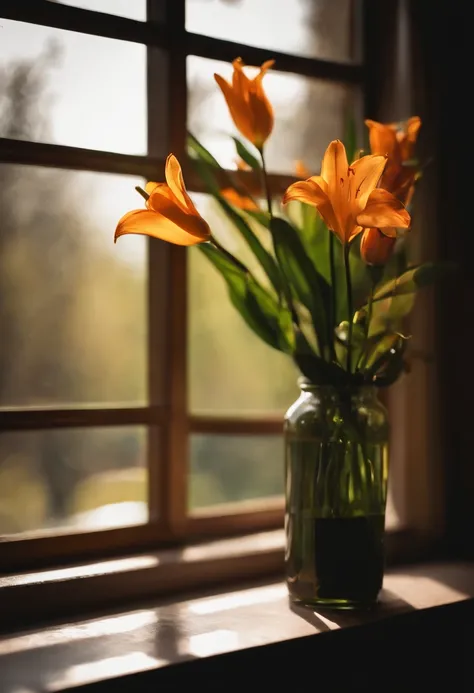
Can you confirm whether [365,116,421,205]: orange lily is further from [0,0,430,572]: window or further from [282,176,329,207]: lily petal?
[0,0,430,572]: window

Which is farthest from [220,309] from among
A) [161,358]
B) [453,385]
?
[453,385]

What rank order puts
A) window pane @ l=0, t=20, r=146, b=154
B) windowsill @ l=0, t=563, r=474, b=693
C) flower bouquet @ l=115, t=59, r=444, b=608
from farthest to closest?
window pane @ l=0, t=20, r=146, b=154 → flower bouquet @ l=115, t=59, r=444, b=608 → windowsill @ l=0, t=563, r=474, b=693

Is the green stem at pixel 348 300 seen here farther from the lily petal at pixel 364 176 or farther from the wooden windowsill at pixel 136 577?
the wooden windowsill at pixel 136 577

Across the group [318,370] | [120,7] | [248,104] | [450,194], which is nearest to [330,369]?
[318,370]

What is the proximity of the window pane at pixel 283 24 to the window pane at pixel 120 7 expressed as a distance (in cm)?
9

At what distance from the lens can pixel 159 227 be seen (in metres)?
0.99

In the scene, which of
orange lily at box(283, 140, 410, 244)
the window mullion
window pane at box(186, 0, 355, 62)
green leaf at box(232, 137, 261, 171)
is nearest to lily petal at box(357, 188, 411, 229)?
orange lily at box(283, 140, 410, 244)

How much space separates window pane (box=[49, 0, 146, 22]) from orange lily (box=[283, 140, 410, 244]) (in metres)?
0.48

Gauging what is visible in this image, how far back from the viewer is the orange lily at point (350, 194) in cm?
95

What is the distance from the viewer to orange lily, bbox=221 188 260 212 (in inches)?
47.0

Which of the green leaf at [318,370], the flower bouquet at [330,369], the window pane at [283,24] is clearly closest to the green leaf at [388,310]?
the flower bouquet at [330,369]

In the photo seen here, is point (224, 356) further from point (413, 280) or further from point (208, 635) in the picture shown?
point (208, 635)

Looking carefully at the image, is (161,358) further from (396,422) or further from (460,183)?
(460,183)

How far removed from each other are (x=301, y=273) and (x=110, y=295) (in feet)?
1.05
